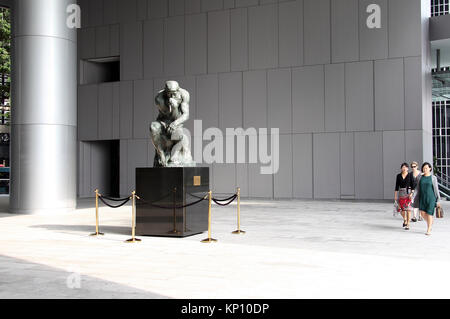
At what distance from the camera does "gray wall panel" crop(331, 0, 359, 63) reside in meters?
23.8

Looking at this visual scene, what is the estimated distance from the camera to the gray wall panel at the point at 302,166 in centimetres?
2436

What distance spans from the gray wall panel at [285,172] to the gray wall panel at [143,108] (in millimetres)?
7514

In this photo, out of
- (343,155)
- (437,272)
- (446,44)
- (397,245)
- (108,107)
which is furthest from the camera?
(108,107)

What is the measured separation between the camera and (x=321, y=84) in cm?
2425

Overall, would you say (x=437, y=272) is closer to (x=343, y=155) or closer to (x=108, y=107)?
Answer: (x=343, y=155)

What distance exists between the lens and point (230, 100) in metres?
26.1

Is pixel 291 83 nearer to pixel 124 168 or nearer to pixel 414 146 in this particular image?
pixel 414 146

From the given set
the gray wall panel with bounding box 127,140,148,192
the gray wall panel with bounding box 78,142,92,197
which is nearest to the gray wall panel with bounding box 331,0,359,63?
the gray wall panel with bounding box 127,140,148,192

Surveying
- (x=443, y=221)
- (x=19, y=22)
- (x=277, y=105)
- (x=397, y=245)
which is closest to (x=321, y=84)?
(x=277, y=105)

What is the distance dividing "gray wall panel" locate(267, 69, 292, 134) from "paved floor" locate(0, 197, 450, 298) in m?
10.6

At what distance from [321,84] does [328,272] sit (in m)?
17.6

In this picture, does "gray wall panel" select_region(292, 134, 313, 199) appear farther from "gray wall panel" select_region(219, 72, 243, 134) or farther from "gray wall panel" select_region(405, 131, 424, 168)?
"gray wall panel" select_region(405, 131, 424, 168)

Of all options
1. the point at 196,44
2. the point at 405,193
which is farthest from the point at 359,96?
the point at 405,193

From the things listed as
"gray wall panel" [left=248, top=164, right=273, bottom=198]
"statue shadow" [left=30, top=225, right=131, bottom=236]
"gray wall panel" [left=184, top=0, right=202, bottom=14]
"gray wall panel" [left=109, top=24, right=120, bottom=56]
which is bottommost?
Result: "statue shadow" [left=30, top=225, right=131, bottom=236]
